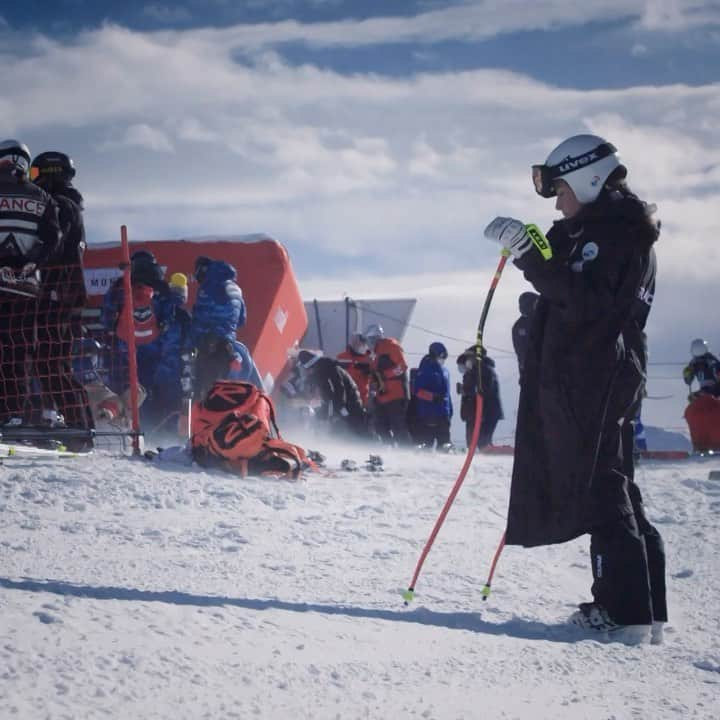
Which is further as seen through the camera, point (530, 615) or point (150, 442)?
point (150, 442)

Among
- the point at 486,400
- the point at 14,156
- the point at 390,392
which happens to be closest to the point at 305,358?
the point at 390,392

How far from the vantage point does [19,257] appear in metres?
7.21

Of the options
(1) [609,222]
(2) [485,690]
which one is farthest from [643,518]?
(2) [485,690]

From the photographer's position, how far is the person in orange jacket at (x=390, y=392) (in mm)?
13195

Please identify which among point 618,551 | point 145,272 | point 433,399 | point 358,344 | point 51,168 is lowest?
point 618,551

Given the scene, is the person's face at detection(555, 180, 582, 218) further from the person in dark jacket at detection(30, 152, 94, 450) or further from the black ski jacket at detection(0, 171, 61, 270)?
the black ski jacket at detection(0, 171, 61, 270)

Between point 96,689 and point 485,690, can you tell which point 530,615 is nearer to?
point 485,690

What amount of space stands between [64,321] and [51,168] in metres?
1.29

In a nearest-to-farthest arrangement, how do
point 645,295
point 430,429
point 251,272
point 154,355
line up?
1. point 645,295
2. point 154,355
3. point 251,272
4. point 430,429

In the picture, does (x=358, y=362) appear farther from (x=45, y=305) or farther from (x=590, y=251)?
(x=590, y=251)

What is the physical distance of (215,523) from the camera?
466 cm

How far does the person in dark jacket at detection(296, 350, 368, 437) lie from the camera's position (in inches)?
476

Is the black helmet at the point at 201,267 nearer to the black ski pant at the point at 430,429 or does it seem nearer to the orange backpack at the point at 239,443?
the orange backpack at the point at 239,443

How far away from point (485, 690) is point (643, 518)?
4.26ft
